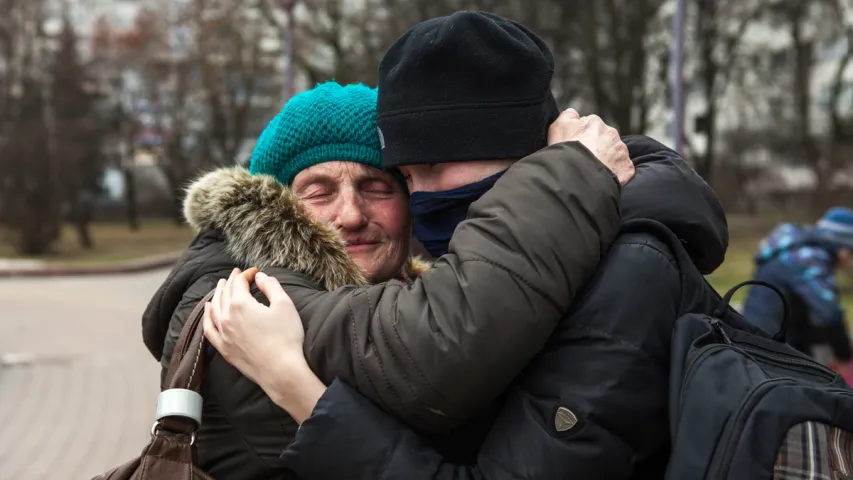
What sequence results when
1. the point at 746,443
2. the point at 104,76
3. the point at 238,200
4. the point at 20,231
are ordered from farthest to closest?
the point at 104,76
the point at 20,231
the point at 238,200
the point at 746,443

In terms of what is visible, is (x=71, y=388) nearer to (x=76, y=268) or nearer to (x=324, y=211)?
(x=324, y=211)

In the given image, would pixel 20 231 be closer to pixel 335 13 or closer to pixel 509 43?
pixel 335 13

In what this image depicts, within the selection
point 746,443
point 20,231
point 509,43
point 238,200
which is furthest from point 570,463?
point 20,231

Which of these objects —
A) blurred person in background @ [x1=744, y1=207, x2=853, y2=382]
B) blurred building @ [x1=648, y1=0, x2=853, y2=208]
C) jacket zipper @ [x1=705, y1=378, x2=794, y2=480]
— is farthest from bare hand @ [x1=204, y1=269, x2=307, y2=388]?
blurred building @ [x1=648, y1=0, x2=853, y2=208]

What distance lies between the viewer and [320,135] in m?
2.15

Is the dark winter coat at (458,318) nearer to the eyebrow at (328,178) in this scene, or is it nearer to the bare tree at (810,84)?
the eyebrow at (328,178)

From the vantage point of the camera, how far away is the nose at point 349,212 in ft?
7.00

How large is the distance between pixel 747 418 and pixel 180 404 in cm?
101

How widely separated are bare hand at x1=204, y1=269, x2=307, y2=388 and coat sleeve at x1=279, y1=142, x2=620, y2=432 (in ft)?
0.28

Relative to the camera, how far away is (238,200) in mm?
2014

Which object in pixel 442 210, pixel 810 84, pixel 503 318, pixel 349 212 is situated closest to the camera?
pixel 503 318

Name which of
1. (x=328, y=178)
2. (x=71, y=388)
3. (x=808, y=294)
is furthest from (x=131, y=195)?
(x=328, y=178)

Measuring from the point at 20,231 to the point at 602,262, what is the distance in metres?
32.5

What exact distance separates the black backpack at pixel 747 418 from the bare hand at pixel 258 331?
2.27 ft
